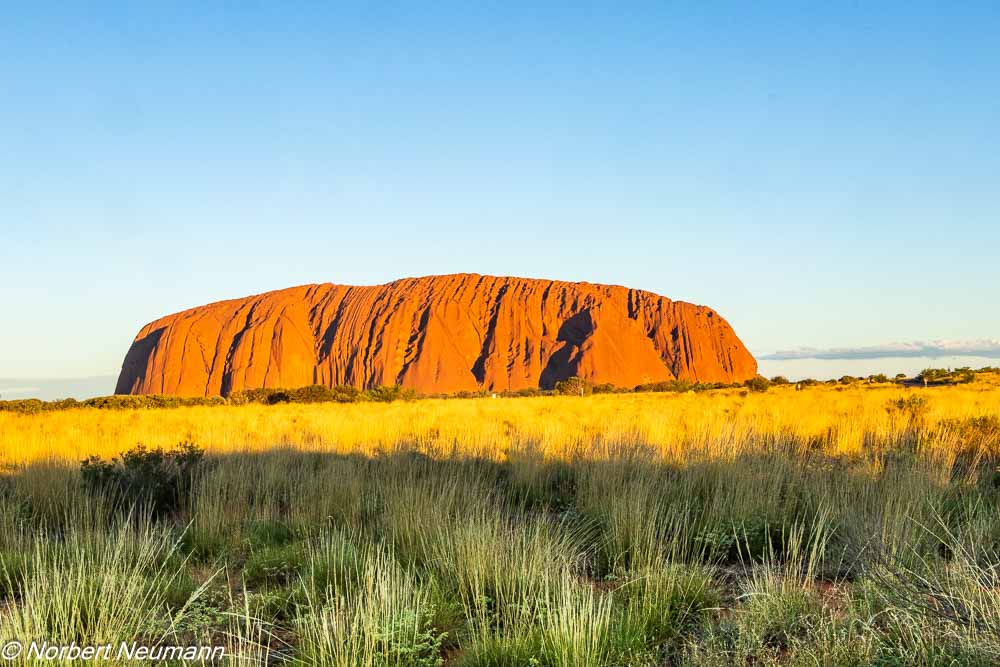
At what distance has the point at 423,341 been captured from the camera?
296ft

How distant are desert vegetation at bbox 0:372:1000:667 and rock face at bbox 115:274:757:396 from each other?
74.9 m

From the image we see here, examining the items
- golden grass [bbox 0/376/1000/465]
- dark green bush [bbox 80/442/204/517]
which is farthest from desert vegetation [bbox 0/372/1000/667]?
golden grass [bbox 0/376/1000/465]

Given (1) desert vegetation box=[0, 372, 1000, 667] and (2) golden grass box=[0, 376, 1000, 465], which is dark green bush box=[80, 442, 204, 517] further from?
→ (2) golden grass box=[0, 376, 1000, 465]

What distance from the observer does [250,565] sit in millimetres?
5457

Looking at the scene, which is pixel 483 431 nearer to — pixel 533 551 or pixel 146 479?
pixel 146 479

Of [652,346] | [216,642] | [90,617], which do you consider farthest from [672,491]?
[652,346]

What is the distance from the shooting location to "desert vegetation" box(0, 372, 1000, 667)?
11.6 ft

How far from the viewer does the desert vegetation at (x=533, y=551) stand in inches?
140

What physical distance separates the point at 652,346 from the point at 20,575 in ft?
318

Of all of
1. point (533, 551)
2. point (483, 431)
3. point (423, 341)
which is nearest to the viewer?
point (533, 551)

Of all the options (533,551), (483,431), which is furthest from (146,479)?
(483,431)

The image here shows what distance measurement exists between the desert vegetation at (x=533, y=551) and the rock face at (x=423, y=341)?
246 feet

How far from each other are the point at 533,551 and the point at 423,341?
86.2 meters

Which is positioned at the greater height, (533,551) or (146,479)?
(533,551)
